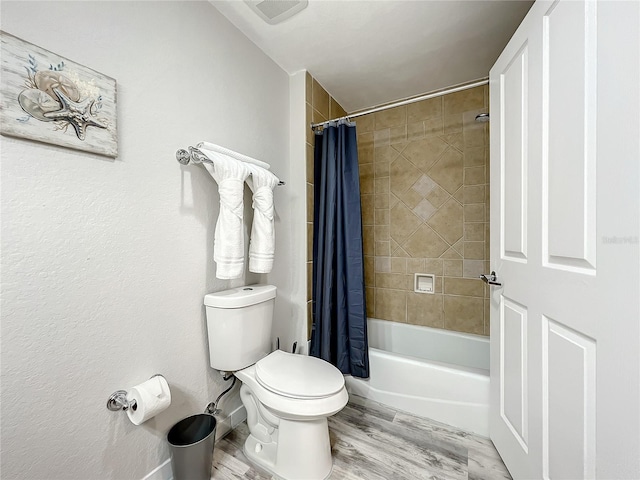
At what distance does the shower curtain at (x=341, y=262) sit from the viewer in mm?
1774

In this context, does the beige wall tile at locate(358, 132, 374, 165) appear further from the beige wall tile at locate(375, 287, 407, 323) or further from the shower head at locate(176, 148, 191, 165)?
the shower head at locate(176, 148, 191, 165)

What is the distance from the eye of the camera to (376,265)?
235 cm

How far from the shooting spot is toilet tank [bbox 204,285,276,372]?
4.16ft

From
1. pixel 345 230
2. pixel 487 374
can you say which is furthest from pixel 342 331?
pixel 487 374

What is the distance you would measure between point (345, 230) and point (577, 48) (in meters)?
1.27

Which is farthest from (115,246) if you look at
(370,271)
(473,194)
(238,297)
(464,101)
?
(464,101)

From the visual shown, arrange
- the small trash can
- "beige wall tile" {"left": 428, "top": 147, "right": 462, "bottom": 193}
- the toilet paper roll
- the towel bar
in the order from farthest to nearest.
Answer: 1. "beige wall tile" {"left": 428, "top": 147, "right": 462, "bottom": 193}
2. the towel bar
3. the small trash can
4. the toilet paper roll

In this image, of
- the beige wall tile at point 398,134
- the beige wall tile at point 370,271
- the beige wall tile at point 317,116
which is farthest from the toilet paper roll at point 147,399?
the beige wall tile at point 398,134

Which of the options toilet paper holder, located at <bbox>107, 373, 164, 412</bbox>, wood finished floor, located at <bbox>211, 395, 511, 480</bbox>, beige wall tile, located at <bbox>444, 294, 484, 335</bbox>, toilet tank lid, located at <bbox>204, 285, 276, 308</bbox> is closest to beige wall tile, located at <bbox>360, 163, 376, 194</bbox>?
beige wall tile, located at <bbox>444, 294, 484, 335</bbox>

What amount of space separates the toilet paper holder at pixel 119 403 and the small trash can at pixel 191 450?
26 cm

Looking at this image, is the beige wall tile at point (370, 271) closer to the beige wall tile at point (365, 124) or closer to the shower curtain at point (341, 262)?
the shower curtain at point (341, 262)

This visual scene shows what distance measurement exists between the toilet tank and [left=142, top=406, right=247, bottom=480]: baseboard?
0.38 metres

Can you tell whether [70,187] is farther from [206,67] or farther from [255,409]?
[255,409]

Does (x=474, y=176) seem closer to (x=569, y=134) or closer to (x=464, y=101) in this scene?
(x=464, y=101)
